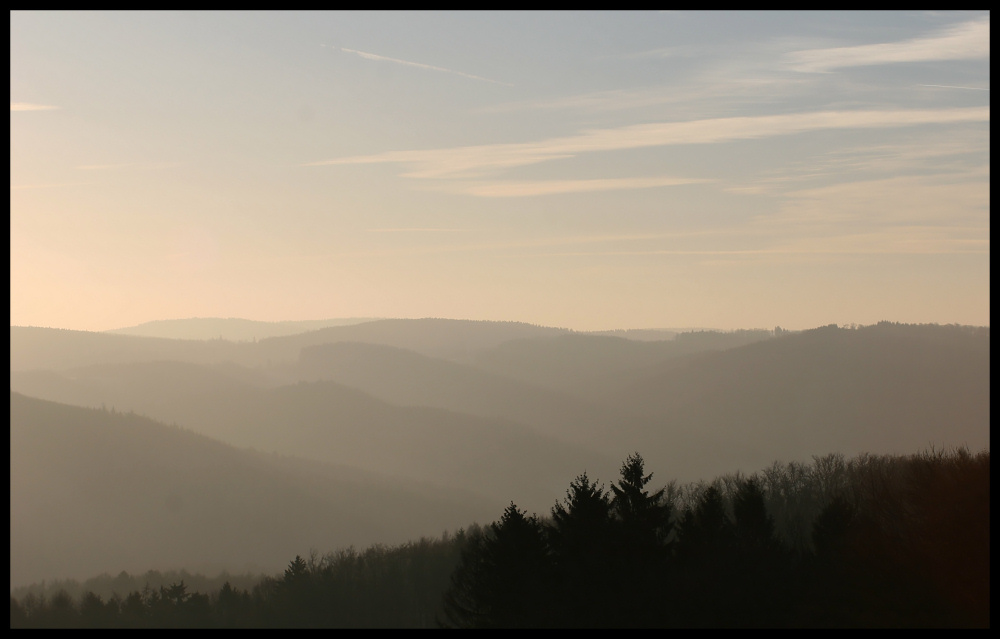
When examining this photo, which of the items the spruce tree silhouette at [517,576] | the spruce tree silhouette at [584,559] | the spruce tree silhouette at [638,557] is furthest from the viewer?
the spruce tree silhouette at [517,576]

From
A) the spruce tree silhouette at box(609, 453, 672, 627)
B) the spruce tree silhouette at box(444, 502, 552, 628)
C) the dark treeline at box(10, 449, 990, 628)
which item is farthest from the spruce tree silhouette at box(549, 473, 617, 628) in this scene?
the spruce tree silhouette at box(444, 502, 552, 628)

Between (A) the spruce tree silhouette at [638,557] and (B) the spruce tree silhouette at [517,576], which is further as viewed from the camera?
(B) the spruce tree silhouette at [517,576]

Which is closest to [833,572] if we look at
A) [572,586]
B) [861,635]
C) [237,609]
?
[861,635]

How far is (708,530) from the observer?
3628 centimetres

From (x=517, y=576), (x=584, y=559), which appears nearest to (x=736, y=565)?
(x=584, y=559)

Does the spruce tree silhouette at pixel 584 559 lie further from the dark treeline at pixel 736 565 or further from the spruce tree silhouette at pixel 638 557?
the spruce tree silhouette at pixel 638 557

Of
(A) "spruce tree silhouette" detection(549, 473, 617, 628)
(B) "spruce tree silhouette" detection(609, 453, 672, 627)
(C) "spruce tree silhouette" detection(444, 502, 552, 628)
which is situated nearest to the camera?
(B) "spruce tree silhouette" detection(609, 453, 672, 627)

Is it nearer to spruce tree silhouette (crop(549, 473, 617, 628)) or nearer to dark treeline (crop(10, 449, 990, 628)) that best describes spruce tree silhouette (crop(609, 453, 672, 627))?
dark treeline (crop(10, 449, 990, 628))

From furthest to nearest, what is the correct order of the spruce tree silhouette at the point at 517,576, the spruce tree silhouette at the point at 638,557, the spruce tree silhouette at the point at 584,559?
the spruce tree silhouette at the point at 517,576, the spruce tree silhouette at the point at 584,559, the spruce tree silhouette at the point at 638,557

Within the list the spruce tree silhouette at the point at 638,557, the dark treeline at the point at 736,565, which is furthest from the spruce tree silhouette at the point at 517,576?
the spruce tree silhouette at the point at 638,557

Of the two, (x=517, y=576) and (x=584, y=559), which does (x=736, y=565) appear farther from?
(x=517, y=576)

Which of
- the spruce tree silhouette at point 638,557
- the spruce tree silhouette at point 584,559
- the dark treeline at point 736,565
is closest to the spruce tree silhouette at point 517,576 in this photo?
the dark treeline at point 736,565

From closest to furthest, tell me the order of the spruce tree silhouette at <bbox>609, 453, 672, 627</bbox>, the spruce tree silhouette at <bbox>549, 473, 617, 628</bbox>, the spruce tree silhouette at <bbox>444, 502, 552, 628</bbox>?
the spruce tree silhouette at <bbox>609, 453, 672, 627</bbox>, the spruce tree silhouette at <bbox>549, 473, 617, 628</bbox>, the spruce tree silhouette at <bbox>444, 502, 552, 628</bbox>

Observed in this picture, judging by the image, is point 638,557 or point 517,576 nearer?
point 517,576
